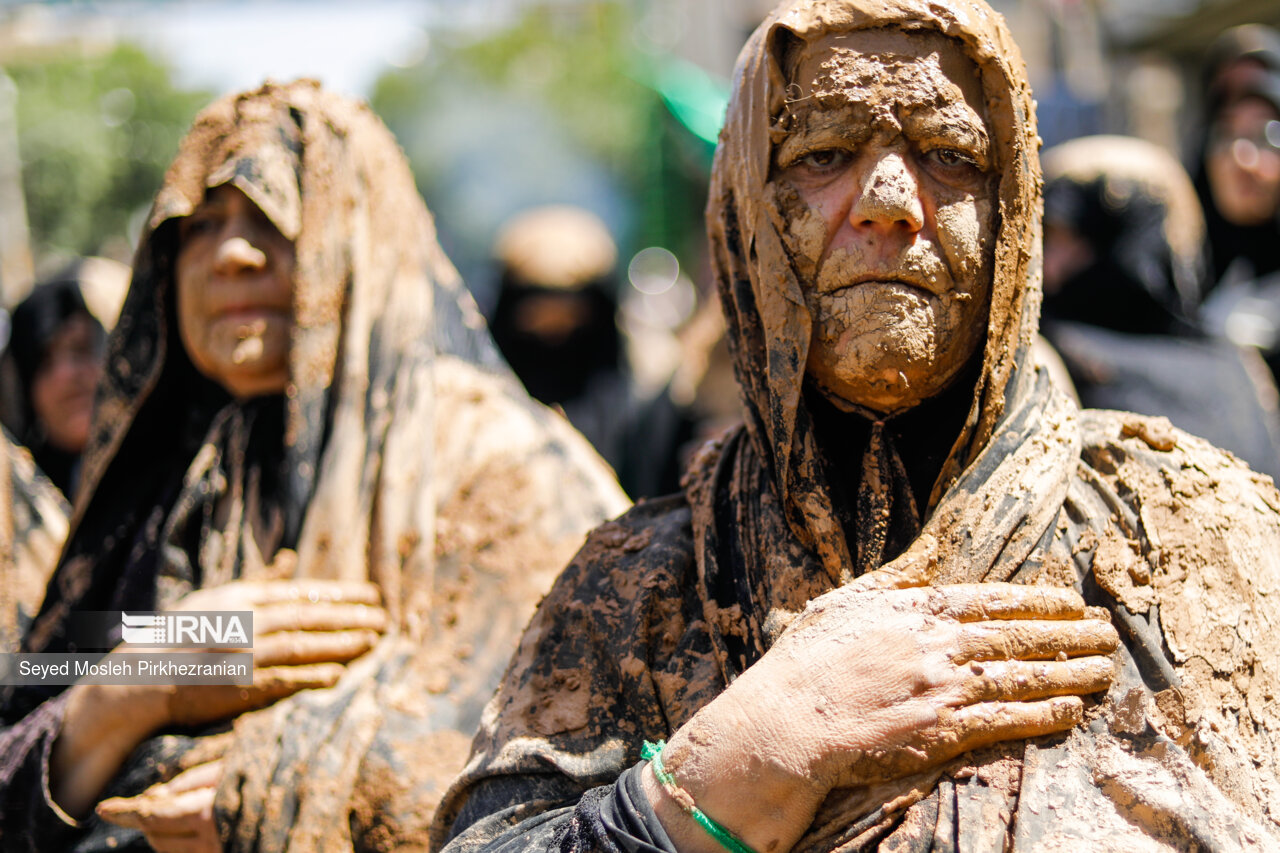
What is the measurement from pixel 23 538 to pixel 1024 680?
3.65m

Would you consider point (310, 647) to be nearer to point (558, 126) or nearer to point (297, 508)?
point (297, 508)

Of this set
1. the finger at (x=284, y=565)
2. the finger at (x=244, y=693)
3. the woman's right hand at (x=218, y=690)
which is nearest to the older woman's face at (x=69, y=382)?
the finger at (x=284, y=565)

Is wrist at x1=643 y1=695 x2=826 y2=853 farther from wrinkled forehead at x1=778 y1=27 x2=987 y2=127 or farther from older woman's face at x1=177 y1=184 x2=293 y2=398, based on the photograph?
older woman's face at x1=177 y1=184 x2=293 y2=398

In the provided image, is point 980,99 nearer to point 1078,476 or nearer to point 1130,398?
point 1078,476

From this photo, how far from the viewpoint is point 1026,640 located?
1.72m

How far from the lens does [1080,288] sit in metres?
5.40

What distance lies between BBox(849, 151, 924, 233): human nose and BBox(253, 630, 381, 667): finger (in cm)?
174

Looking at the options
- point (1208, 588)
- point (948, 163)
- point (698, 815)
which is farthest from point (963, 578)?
point (948, 163)

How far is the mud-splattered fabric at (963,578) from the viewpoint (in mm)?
1714

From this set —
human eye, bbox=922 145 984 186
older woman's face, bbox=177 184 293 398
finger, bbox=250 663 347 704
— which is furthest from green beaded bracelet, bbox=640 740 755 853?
older woman's face, bbox=177 184 293 398

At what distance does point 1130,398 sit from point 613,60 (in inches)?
927

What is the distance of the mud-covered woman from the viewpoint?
2.84 meters

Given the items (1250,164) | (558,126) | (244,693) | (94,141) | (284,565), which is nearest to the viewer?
(244,693)

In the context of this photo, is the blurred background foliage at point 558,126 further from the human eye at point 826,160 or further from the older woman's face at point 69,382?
the human eye at point 826,160
